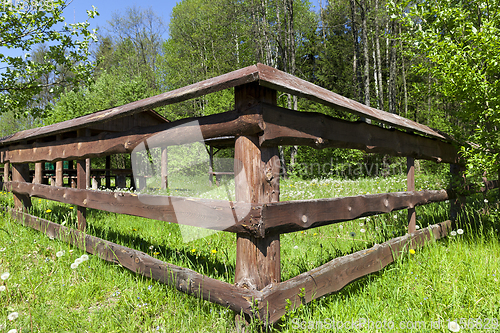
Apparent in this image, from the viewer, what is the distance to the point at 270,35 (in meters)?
18.8

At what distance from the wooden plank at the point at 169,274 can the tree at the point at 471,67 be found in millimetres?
3317

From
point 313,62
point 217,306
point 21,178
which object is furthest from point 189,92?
point 313,62

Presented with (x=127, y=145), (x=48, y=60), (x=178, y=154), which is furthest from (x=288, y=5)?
(x=127, y=145)

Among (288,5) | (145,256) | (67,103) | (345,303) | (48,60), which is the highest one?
(288,5)

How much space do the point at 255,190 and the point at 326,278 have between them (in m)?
0.96

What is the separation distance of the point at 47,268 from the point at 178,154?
54.2ft

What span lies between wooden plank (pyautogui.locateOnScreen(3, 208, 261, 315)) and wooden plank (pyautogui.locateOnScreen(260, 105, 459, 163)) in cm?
96

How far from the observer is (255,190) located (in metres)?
1.83

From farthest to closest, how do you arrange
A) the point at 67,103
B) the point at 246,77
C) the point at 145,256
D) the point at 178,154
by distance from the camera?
1. the point at 67,103
2. the point at 178,154
3. the point at 145,256
4. the point at 246,77

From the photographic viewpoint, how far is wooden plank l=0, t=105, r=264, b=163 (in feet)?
6.13

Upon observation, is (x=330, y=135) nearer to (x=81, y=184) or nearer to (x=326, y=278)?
(x=326, y=278)

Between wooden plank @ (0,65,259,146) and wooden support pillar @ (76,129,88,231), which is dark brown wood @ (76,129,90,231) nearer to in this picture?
Result: wooden support pillar @ (76,129,88,231)

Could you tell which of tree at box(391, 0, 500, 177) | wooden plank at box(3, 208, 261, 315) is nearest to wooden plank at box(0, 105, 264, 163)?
wooden plank at box(3, 208, 261, 315)

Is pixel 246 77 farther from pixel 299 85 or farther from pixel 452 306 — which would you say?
pixel 452 306
